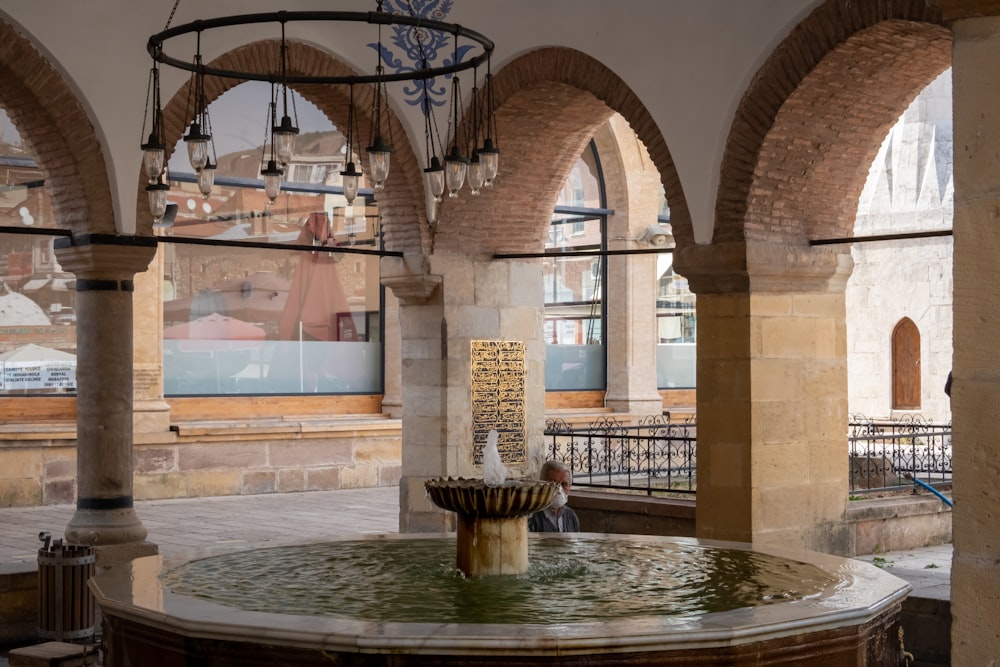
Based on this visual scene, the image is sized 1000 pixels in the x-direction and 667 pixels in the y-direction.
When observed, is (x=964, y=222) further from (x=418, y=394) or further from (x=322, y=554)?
(x=418, y=394)

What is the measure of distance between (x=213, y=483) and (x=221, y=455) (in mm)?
303

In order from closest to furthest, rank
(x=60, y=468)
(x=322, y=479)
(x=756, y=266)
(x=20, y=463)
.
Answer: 1. (x=756, y=266)
2. (x=20, y=463)
3. (x=60, y=468)
4. (x=322, y=479)

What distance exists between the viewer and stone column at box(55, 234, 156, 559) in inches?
336

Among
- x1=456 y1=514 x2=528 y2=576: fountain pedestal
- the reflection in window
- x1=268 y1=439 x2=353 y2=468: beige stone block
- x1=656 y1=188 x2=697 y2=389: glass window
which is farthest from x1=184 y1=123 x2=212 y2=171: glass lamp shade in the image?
x1=656 y1=188 x2=697 y2=389: glass window

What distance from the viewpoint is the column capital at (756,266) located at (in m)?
8.38

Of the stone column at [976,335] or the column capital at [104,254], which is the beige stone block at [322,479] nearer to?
the column capital at [104,254]

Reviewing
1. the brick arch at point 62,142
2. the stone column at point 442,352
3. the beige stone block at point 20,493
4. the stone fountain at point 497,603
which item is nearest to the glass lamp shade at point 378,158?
the stone fountain at point 497,603

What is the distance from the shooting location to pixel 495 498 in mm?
5633

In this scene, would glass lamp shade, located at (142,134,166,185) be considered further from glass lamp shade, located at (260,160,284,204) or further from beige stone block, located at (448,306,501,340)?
beige stone block, located at (448,306,501,340)

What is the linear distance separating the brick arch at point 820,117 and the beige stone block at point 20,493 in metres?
7.47

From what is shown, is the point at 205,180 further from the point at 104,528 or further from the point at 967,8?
the point at 967,8

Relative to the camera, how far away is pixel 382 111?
33.0 ft

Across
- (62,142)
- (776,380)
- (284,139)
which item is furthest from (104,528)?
(776,380)

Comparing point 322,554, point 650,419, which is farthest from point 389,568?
point 650,419
